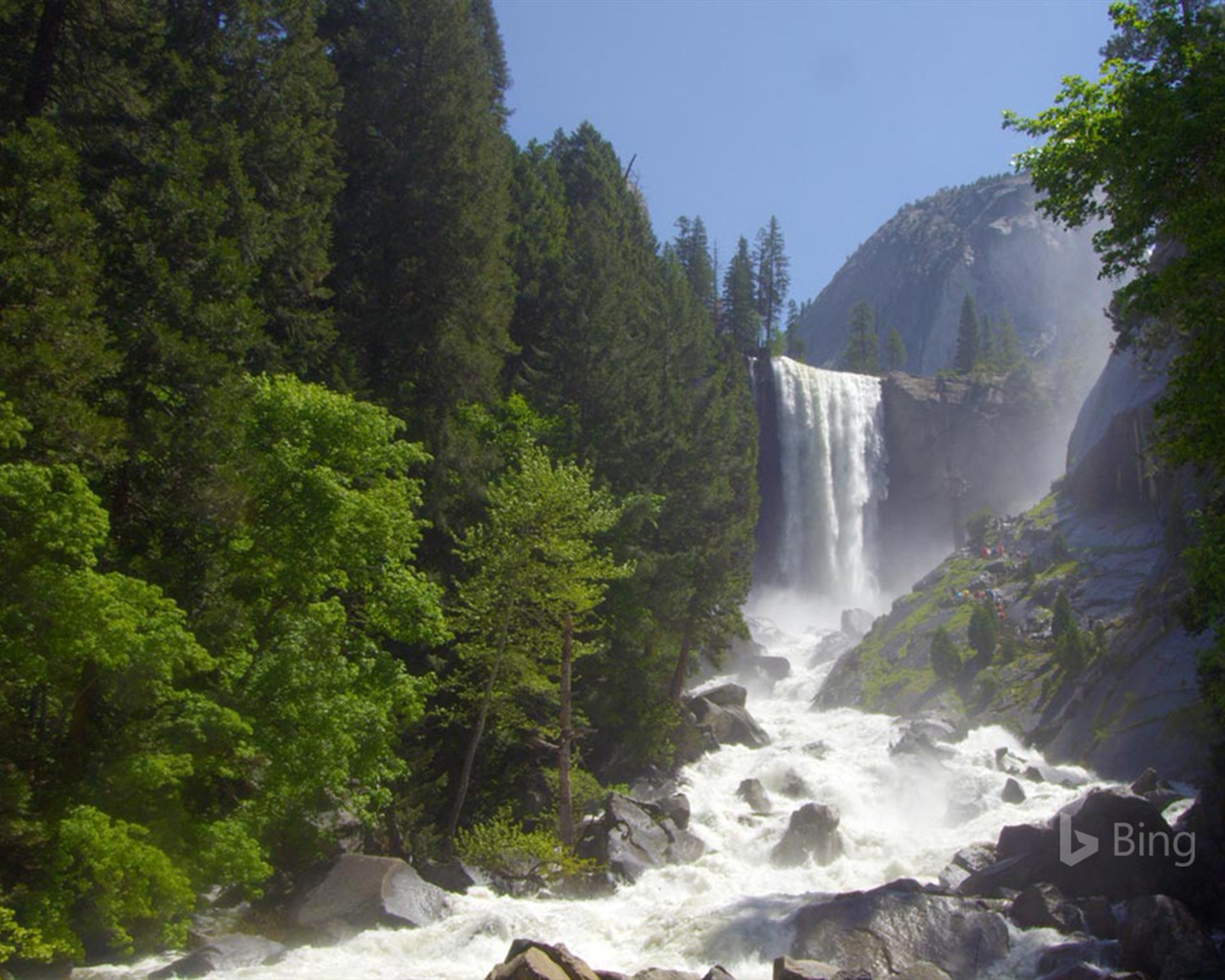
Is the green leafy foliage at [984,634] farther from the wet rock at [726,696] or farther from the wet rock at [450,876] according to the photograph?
the wet rock at [450,876]

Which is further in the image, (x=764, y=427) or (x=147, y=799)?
(x=764, y=427)

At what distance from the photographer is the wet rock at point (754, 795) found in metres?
31.3

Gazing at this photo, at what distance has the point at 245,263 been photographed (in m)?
21.1

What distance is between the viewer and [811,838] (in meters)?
26.5

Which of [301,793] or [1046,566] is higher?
[1046,566]

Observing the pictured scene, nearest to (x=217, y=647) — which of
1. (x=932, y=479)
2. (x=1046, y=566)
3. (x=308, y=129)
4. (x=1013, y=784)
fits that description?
(x=308, y=129)

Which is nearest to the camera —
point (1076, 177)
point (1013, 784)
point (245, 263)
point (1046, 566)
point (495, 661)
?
point (1076, 177)

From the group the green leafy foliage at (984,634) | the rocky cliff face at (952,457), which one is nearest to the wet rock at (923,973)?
the green leafy foliage at (984,634)

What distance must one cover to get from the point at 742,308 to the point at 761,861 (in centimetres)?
6427

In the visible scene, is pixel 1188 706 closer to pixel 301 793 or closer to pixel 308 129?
pixel 301 793

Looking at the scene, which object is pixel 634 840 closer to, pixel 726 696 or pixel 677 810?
pixel 677 810

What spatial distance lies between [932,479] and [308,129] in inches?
2516

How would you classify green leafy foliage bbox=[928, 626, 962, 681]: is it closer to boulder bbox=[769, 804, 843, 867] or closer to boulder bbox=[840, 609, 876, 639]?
boulder bbox=[840, 609, 876, 639]

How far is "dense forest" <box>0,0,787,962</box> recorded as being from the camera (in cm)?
1477
